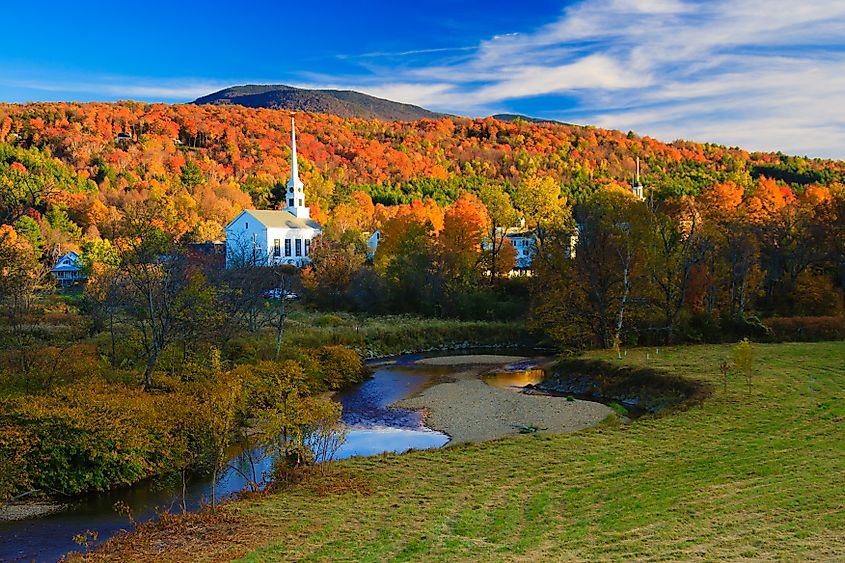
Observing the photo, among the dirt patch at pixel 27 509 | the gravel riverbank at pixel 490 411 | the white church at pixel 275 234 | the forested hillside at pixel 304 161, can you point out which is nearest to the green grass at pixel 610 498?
the gravel riverbank at pixel 490 411

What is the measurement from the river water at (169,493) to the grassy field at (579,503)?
1.97 metres

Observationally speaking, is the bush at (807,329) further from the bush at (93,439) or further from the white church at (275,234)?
the white church at (275,234)

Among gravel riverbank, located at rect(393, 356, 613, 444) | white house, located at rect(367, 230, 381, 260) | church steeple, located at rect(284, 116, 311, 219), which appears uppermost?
church steeple, located at rect(284, 116, 311, 219)

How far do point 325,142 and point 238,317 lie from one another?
105 meters

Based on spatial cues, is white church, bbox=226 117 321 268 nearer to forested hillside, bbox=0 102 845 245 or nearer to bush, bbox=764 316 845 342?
forested hillside, bbox=0 102 845 245

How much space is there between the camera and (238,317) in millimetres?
38938

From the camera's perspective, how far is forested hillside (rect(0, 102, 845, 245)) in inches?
3632

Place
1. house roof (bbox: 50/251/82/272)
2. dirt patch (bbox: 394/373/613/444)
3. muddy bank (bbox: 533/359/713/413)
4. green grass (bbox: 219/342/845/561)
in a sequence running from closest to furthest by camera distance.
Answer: green grass (bbox: 219/342/845/561), dirt patch (bbox: 394/373/613/444), muddy bank (bbox: 533/359/713/413), house roof (bbox: 50/251/82/272)

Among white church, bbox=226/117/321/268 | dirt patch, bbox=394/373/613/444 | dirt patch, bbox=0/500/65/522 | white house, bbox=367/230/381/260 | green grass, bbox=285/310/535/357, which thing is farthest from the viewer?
white house, bbox=367/230/381/260

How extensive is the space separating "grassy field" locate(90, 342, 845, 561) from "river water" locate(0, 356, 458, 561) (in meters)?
1.97

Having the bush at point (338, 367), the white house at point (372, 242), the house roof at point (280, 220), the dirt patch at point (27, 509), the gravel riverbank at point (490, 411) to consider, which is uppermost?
the house roof at point (280, 220)

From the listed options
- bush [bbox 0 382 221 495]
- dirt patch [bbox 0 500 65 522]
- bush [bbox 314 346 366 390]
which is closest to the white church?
bush [bbox 314 346 366 390]

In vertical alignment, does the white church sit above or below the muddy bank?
above

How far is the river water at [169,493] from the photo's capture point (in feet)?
49.8
